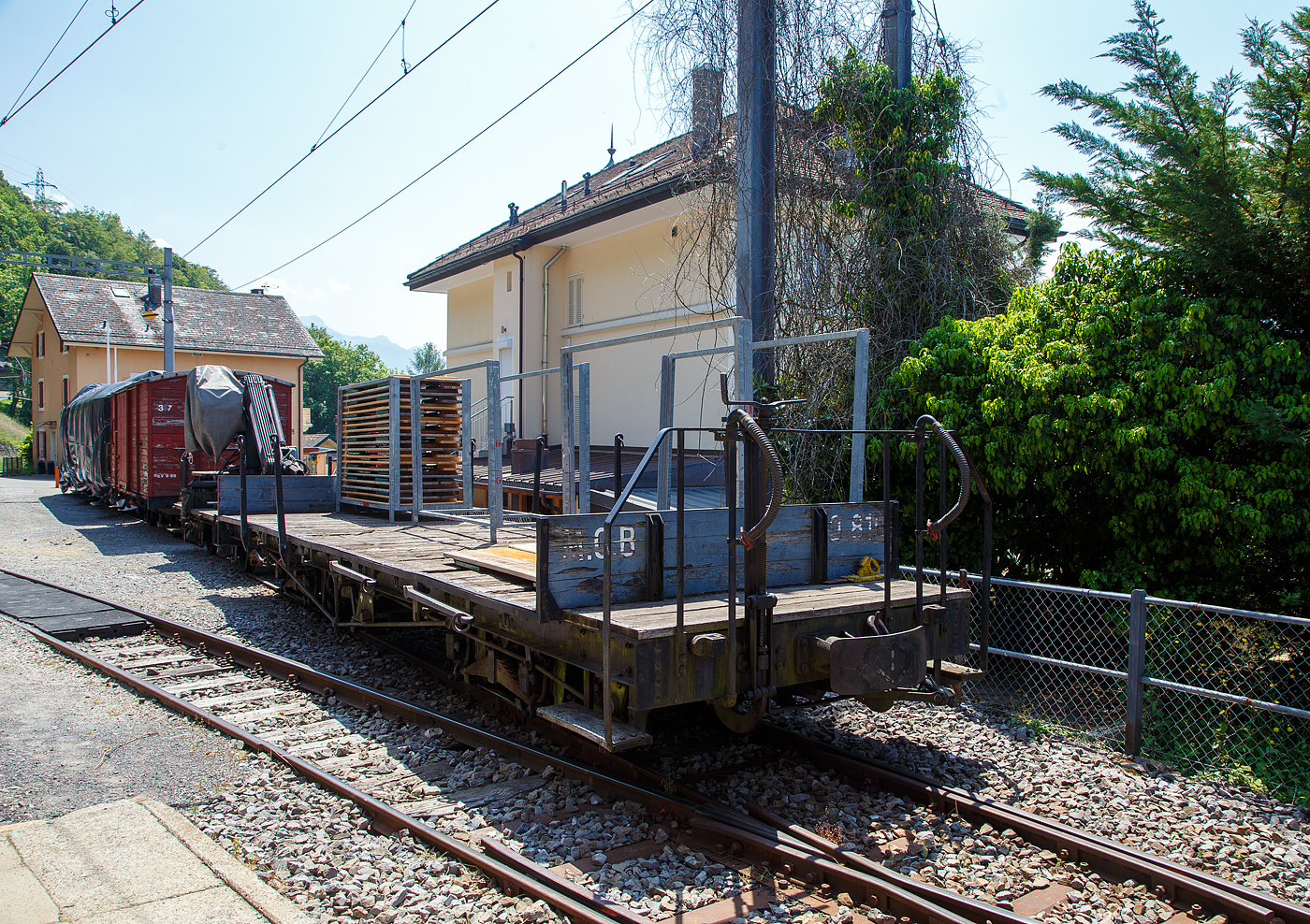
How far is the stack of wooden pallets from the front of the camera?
30.7 feet

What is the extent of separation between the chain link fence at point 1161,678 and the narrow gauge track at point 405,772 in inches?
71.1

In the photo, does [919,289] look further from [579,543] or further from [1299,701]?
[579,543]

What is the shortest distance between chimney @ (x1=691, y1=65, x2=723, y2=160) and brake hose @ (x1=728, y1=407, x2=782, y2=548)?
22.6ft

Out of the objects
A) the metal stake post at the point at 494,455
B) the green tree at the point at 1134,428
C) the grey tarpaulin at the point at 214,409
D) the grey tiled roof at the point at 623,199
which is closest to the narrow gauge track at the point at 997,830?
the metal stake post at the point at 494,455

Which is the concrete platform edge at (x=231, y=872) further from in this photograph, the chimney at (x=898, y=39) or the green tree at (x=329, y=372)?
the green tree at (x=329, y=372)

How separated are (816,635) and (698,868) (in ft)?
4.25

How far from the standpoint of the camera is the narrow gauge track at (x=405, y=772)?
3.46 meters

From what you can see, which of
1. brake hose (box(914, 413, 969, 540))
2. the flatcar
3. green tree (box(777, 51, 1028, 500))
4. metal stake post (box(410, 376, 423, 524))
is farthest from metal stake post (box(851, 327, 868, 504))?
metal stake post (box(410, 376, 423, 524))

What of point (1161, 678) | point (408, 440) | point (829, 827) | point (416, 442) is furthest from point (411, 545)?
point (1161, 678)

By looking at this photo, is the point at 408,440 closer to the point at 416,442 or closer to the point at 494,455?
the point at 416,442

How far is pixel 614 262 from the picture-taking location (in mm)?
16828

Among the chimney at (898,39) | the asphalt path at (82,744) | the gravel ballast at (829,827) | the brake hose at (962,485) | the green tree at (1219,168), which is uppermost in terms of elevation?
the chimney at (898,39)

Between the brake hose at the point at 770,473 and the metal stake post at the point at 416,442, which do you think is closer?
the brake hose at the point at 770,473

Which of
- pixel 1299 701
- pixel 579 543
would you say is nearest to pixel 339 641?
pixel 579 543
